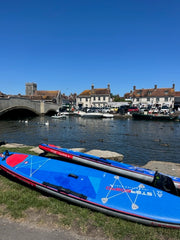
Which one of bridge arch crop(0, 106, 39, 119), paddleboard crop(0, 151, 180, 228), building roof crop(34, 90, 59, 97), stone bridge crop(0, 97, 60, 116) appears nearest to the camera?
paddleboard crop(0, 151, 180, 228)

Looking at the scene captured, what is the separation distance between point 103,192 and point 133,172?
Result: 173 centimetres

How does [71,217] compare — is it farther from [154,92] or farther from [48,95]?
[48,95]

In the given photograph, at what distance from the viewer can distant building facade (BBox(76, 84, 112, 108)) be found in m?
81.4

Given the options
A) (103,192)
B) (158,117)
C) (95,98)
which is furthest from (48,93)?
(103,192)

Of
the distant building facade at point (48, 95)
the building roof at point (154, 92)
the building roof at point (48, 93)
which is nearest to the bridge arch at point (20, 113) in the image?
the distant building facade at point (48, 95)

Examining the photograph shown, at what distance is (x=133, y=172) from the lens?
6199mm

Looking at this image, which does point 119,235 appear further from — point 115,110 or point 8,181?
point 115,110

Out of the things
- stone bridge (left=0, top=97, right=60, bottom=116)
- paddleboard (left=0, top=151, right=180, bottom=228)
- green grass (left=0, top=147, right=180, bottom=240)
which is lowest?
green grass (left=0, top=147, right=180, bottom=240)

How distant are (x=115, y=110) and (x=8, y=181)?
61.3 metres

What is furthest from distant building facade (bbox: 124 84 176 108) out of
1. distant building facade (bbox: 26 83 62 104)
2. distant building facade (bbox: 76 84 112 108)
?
distant building facade (bbox: 26 83 62 104)

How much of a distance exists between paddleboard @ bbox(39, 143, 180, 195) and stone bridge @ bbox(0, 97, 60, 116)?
36.9 meters

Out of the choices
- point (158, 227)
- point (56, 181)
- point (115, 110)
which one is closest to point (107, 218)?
point (158, 227)

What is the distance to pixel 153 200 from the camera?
466 cm

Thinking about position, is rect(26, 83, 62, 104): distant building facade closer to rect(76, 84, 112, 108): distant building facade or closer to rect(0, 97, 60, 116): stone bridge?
rect(76, 84, 112, 108): distant building facade
